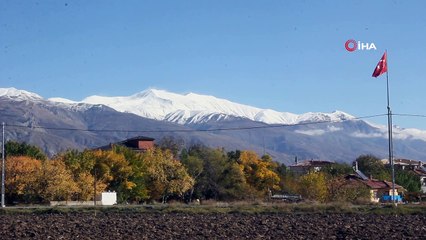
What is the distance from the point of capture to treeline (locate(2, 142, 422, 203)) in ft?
328

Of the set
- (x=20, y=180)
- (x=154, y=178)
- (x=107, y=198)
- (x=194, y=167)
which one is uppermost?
(x=194, y=167)

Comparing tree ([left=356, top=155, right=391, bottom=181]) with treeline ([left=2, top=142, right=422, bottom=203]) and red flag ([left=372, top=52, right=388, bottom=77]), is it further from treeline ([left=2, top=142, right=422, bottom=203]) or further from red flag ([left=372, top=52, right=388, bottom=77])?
red flag ([left=372, top=52, right=388, bottom=77])

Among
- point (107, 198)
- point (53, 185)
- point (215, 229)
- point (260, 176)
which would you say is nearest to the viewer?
point (215, 229)

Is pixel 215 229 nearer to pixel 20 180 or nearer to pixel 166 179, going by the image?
pixel 20 180

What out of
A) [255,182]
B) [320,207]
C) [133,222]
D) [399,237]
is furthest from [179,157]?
[399,237]

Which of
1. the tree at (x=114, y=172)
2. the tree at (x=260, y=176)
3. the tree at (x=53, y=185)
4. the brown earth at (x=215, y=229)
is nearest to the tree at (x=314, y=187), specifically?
the tree at (x=260, y=176)

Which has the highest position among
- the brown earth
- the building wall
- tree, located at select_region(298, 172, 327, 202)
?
the building wall

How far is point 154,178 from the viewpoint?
381ft

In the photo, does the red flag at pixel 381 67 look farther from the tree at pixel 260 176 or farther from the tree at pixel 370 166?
the tree at pixel 370 166

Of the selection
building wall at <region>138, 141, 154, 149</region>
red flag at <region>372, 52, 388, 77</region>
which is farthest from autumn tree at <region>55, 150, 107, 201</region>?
building wall at <region>138, 141, 154, 149</region>

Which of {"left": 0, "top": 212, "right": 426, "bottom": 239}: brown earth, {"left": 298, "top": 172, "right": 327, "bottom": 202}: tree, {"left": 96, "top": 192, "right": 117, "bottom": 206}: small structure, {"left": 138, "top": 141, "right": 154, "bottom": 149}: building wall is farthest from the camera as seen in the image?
{"left": 138, "top": 141, "right": 154, "bottom": 149}: building wall

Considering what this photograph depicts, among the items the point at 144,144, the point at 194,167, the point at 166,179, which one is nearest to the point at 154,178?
the point at 166,179

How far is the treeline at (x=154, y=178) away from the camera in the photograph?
100062 mm

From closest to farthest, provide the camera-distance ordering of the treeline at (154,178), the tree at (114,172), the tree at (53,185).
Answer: the tree at (53,185), the treeline at (154,178), the tree at (114,172)
